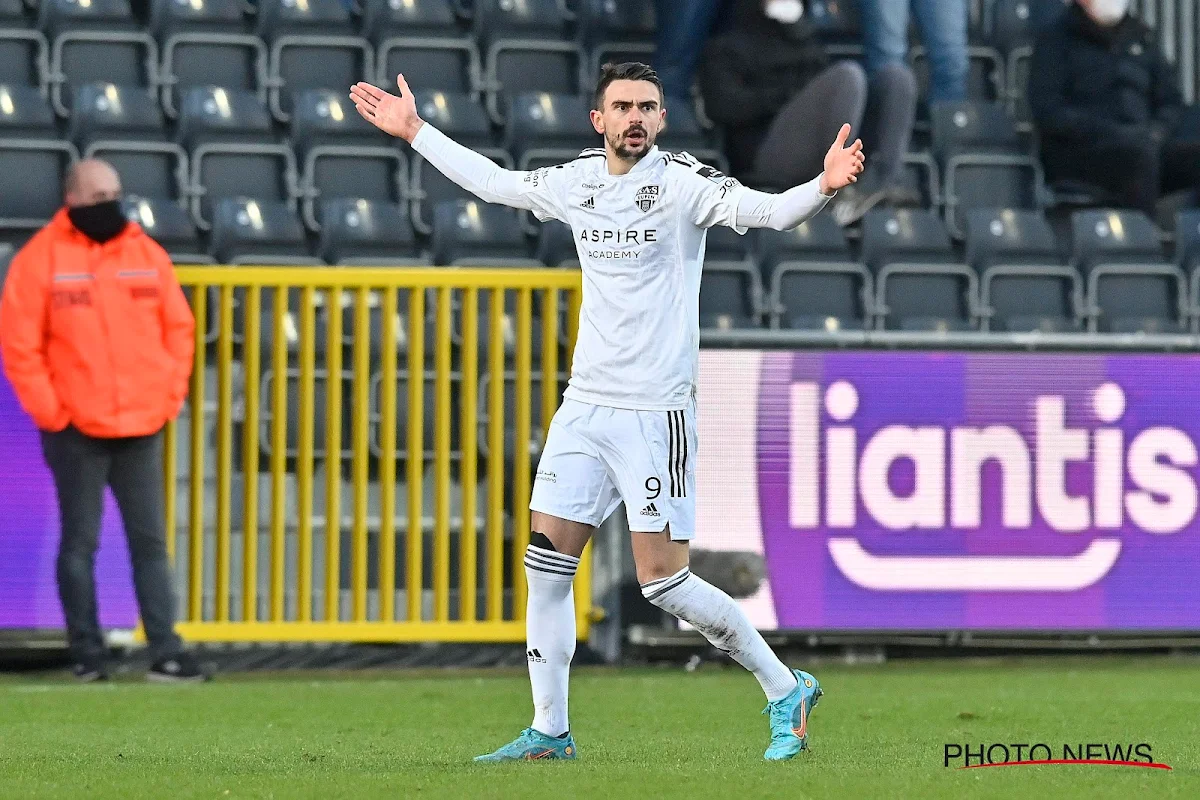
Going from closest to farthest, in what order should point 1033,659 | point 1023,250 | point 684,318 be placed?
point 684,318, point 1033,659, point 1023,250

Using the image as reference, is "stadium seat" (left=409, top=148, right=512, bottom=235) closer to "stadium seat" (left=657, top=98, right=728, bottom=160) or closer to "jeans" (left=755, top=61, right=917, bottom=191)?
"stadium seat" (left=657, top=98, right=728, bottom=160)

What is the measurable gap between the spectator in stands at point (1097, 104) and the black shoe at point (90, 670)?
21.9 feet

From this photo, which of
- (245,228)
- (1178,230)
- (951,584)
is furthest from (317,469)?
(1178,230)

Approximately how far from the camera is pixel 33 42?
12.5 meters

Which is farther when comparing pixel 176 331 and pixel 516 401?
pixel 516 401

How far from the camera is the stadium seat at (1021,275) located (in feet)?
37.7

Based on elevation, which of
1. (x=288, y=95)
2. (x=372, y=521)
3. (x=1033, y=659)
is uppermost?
(x=288, y=95)

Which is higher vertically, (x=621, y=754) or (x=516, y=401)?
(x=516, y=401)

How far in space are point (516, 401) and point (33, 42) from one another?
4580 millimetres

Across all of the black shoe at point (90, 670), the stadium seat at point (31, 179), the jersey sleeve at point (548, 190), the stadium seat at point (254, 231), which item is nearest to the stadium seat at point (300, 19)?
the stadium seat at point (31, 179)

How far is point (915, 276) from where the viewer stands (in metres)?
11.5

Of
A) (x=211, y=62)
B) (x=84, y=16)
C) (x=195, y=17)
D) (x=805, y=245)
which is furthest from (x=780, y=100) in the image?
(x=84, y=16)

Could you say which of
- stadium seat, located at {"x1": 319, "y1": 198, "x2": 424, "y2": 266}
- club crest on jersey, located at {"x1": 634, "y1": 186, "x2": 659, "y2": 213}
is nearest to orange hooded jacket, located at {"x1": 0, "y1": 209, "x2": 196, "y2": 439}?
stadium seat, located at {"x1": 319, "y1": 198, "x2": 424, "y2": 266}

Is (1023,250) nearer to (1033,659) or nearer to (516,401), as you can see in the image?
(1033,659)
